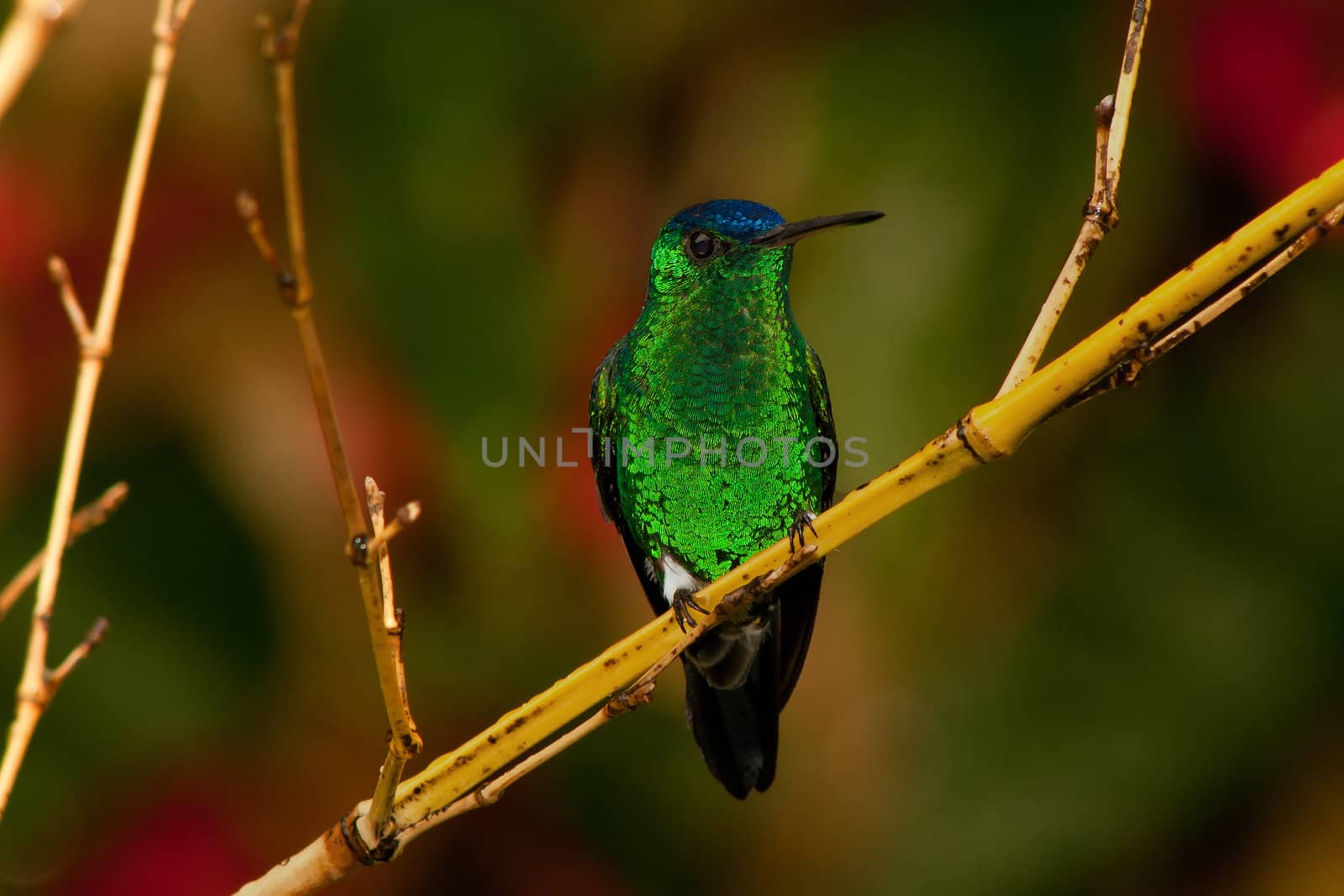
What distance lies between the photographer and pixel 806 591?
2.01 meters

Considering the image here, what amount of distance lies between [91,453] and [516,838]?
53.5 inches

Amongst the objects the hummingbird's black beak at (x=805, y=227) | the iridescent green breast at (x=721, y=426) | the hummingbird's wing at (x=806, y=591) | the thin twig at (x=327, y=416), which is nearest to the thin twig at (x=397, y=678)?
the thin twig at (x=327, y=416)

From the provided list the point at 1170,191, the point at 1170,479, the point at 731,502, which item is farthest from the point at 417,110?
the point at 1170,479

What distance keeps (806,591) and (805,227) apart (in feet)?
2.20

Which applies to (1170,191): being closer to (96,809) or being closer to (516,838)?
(516,838)

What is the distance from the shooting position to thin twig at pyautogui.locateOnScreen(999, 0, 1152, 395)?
1025 millimetres

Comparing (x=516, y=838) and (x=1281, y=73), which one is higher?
(x=1281, y=73)

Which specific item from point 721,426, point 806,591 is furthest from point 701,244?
point 806,591

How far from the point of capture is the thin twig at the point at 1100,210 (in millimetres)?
1025

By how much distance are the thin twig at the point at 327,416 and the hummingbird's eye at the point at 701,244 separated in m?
0.92

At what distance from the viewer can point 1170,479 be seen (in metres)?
3.41

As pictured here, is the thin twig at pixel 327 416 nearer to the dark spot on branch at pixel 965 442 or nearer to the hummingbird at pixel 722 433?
the dark spot on branch at pixel 965 442

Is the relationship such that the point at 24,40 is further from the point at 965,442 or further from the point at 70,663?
the point at 965,442

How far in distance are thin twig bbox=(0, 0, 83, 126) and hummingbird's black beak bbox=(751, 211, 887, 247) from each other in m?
0.69
